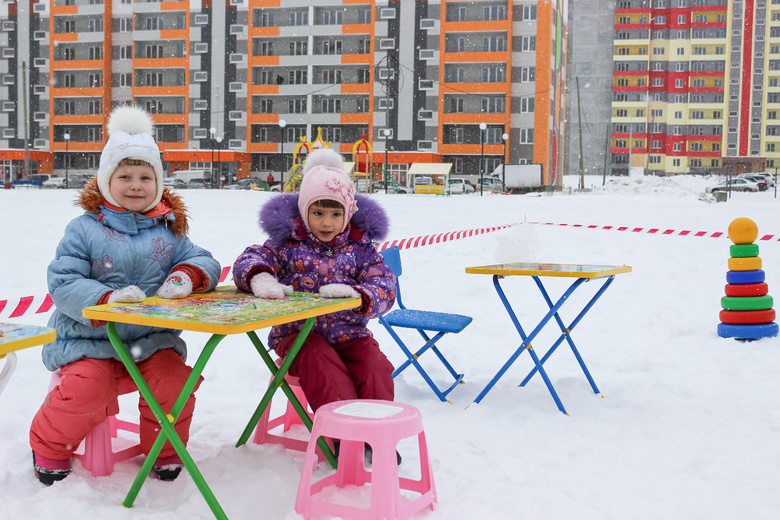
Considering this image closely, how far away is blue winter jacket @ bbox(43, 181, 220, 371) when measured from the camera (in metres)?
3.13

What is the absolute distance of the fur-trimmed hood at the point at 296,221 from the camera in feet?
12.0

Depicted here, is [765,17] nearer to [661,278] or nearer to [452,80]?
[452,80]

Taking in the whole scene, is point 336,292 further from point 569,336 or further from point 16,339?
point 569,336

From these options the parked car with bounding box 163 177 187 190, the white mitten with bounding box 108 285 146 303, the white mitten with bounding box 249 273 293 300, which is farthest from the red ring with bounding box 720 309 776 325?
the parked car with bounding box 163 177 187 190

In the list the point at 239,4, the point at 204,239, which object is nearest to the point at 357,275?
the point at 204,239

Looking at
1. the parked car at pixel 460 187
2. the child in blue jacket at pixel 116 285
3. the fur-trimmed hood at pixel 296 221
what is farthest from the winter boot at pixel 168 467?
the parked car at pixel 460 187

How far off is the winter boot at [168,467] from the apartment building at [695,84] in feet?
276

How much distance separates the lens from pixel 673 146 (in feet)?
270

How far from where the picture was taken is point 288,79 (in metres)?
58.0

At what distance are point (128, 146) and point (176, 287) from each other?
765 mm

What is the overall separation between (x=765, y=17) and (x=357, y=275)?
91043 millimetres

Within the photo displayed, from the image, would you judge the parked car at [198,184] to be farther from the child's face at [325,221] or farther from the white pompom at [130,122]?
the child's face at [325,221]

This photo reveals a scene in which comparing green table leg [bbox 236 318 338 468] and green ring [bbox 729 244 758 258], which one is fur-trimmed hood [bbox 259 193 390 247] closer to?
green table leg [bbox 236 318 338 468]

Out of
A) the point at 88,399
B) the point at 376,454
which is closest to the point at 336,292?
the point at 376,454
